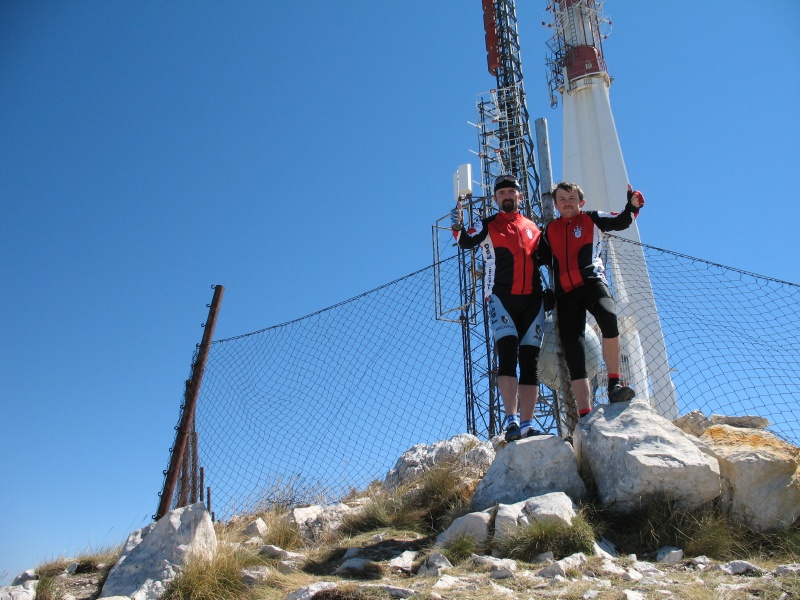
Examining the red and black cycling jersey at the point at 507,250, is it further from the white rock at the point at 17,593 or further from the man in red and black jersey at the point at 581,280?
the white rock at the point at 17,593

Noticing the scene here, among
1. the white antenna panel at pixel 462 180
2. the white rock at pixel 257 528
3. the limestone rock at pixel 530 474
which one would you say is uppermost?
the white antenna panel at pixel 462 180

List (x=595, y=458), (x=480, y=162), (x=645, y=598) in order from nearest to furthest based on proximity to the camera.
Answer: (x=645, y=598), (x=595, y=458), (x=480, y=162)

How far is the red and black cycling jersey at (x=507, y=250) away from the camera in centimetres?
483

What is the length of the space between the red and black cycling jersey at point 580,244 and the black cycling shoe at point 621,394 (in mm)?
Answer: 751

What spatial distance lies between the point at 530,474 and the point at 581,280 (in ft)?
4.54

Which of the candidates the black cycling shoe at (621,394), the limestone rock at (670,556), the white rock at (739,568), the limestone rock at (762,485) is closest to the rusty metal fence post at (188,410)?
the black cycling shoe at (621,394)

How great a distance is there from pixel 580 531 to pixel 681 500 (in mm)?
799

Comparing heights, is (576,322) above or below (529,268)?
below

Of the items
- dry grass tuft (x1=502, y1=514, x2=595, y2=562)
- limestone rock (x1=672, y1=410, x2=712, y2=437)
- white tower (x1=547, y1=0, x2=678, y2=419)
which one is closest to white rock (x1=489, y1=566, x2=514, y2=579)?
dry grass tuft (x1=502, y1=514, x2=595, y2=562)

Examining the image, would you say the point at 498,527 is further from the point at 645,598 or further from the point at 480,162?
the point at 480,162

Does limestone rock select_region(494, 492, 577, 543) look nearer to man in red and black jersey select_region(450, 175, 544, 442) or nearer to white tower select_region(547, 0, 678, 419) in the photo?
man in red and black jersey select_region(450, 175, 544, 442)

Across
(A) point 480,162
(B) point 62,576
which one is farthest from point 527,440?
(A) point 480,162

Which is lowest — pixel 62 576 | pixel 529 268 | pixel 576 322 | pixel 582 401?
pixel 62 576

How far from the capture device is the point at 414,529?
4625 millimetres
